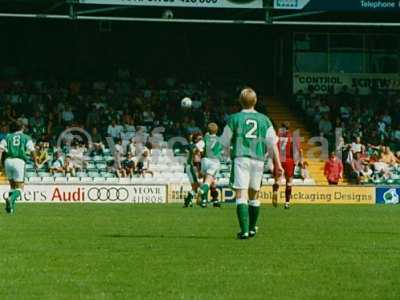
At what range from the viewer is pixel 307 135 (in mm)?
42719

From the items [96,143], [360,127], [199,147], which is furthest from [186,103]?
[199,147]

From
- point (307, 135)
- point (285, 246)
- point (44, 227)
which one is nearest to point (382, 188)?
point (307, 135)

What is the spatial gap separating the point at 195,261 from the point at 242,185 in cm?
319

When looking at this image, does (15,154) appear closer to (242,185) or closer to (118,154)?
(242,185)

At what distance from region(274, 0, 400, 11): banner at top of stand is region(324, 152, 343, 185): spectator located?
5059mm

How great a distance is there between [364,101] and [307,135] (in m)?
3.43

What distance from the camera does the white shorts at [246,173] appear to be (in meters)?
15.3

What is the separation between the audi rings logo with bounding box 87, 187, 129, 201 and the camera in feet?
113

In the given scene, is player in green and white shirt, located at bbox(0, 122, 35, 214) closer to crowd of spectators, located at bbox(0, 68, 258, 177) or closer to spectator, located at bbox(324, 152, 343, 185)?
crowd of spectators, located at bbox(0, 68, 258, 177)

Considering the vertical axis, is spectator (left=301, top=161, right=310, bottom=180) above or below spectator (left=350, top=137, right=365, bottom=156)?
below

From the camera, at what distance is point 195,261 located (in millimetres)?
12234

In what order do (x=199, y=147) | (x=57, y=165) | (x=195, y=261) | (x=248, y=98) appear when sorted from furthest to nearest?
(x=57, y=165)
(x=199, y=147)
(x=248, y=98)
(x=195, y=261)

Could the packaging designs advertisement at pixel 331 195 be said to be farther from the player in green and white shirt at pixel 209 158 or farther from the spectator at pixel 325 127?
the player in green and white shirt at pixel 209 158

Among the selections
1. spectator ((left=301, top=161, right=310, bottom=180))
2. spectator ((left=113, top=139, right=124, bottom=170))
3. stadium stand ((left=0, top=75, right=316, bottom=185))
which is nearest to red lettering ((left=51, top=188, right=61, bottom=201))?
stadium stand ((left=0, top=75, right=316, bottom=185))
